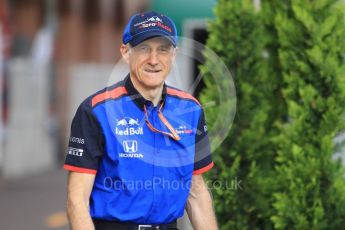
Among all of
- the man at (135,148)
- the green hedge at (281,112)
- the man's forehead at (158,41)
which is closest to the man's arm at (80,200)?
the man at (135,148)

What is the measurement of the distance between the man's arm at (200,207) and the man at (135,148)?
Answer: 168 mm

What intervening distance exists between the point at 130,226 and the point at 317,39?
241cm

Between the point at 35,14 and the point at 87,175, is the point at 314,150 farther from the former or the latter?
the point at 35,14

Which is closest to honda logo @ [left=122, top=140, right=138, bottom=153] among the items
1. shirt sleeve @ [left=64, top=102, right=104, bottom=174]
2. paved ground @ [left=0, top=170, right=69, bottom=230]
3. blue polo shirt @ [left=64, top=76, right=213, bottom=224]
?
blue polo shirt @ [left=64, top=76, right=213, bottom=224]

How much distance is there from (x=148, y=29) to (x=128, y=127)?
1.58 ft

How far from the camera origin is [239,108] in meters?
6.56

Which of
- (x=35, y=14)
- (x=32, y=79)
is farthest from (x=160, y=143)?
(x=35, y=14)

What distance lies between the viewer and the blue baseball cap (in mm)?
4383

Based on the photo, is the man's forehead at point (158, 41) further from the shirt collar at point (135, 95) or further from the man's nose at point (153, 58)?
the shirt collar at point (135, 95)

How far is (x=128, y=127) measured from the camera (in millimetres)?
4434

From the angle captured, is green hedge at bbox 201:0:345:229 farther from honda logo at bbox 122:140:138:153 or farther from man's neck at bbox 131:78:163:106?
honda logo at bbox 122:140:138:153

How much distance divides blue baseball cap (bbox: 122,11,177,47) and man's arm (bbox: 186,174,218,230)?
0.77 meters

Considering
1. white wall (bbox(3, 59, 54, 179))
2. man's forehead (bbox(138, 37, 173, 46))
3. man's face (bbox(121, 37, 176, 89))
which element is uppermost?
white wall (bbox(3, 59, 54, 179))

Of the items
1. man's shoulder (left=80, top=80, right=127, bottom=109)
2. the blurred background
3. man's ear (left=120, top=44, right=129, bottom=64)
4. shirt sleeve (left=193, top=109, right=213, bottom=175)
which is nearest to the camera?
man's shoulder (left=80, top=80, right=127, bottom=109)
